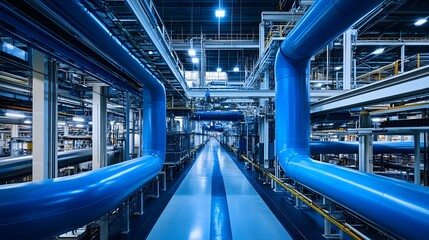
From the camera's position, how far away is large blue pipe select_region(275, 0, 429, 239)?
1241 millimetres

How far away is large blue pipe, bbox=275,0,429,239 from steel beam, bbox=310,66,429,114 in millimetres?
595

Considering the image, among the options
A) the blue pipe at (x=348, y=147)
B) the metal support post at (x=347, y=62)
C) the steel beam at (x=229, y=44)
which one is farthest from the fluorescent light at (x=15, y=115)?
the metal support post at (x=347, y=62)

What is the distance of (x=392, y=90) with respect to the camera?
7.02 ft

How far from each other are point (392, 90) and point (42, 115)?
163 inches

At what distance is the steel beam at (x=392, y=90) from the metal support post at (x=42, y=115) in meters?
4.06

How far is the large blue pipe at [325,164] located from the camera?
1241 millimetres

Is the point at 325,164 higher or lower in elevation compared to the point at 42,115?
lower

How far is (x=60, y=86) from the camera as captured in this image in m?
3.60

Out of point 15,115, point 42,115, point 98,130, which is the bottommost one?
point 98,130

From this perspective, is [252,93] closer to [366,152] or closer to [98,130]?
[366,152]

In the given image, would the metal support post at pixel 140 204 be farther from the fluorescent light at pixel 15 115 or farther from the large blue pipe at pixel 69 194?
the fluorescent light at pixel 15 115

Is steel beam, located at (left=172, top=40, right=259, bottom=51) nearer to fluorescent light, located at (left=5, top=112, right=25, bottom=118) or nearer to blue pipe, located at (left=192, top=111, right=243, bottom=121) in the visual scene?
blue pipe, located at (left=192, top=111, right=243, bottom=121)

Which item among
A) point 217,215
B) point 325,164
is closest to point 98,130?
point 217,215

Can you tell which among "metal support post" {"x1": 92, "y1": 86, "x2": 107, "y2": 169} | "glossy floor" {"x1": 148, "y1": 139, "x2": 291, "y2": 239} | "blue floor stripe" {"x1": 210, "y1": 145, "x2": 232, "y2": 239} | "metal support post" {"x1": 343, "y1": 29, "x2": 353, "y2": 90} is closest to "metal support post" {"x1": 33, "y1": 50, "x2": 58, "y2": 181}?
"metal support post" {"x1": 92, "y1": 86, "x2": 107, "y2": 169}
